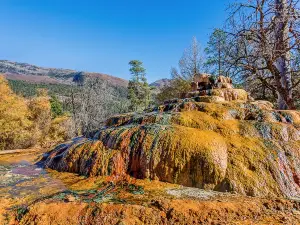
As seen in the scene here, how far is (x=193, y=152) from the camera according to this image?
171 inches

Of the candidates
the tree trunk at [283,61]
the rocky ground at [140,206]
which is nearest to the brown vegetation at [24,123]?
the rocky ground at [140,206]

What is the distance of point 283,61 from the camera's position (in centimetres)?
545

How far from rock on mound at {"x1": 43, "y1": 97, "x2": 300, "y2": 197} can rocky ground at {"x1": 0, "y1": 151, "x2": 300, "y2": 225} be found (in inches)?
15.8

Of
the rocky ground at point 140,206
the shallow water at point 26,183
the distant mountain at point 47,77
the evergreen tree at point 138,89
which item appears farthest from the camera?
the distant mountain at point 47,77

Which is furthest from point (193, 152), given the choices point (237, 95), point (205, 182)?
point (237, 95)

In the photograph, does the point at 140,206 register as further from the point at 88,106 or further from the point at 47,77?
the point at 47,77

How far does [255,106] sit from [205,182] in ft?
11.3

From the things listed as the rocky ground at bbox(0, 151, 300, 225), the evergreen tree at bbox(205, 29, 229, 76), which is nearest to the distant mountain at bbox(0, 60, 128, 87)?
the evergreen tree at bbox(205, 29, 229, 76)

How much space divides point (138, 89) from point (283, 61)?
1092 inches

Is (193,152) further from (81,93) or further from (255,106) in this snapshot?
(81,93)

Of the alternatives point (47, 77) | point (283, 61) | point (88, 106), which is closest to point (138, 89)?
point (88, 106)

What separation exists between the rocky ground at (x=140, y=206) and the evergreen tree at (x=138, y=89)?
28003mm

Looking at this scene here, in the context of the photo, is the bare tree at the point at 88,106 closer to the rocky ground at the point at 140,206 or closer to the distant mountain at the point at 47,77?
the rocky ground at the point at 140,206

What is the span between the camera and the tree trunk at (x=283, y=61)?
4799 millimetres
